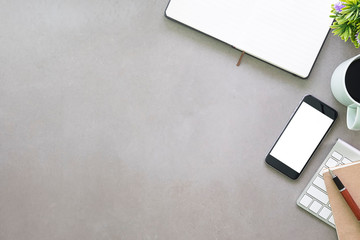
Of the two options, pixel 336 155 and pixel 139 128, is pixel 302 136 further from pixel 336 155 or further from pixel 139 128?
pixel 139 128

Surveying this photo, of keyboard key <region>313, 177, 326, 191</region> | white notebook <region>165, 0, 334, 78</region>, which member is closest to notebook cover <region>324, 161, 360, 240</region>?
keyboard key <region>313, 177, 326, 191</region>

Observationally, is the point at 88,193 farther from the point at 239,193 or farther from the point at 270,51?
the point at 270,51

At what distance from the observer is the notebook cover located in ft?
2.04

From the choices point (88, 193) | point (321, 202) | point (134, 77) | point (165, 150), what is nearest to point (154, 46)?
point (134, 77)

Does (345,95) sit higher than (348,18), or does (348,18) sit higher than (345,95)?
(348,18)

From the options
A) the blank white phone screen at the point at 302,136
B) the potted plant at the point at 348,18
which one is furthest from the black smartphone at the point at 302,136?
the potted plant at the point at 348,18

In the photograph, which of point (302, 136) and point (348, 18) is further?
point (302, 136)

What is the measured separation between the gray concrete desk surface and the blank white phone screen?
2 cm

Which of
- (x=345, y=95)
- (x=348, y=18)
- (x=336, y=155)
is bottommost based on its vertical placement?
(x=336, y=155)

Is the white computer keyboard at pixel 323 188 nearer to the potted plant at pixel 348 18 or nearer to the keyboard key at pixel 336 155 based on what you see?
the keyboard key at pixel 336 155

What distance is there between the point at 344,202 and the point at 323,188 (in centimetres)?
4

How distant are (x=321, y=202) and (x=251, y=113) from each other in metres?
0.21

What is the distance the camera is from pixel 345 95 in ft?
2.02

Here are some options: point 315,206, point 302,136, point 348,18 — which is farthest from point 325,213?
point 348,18
